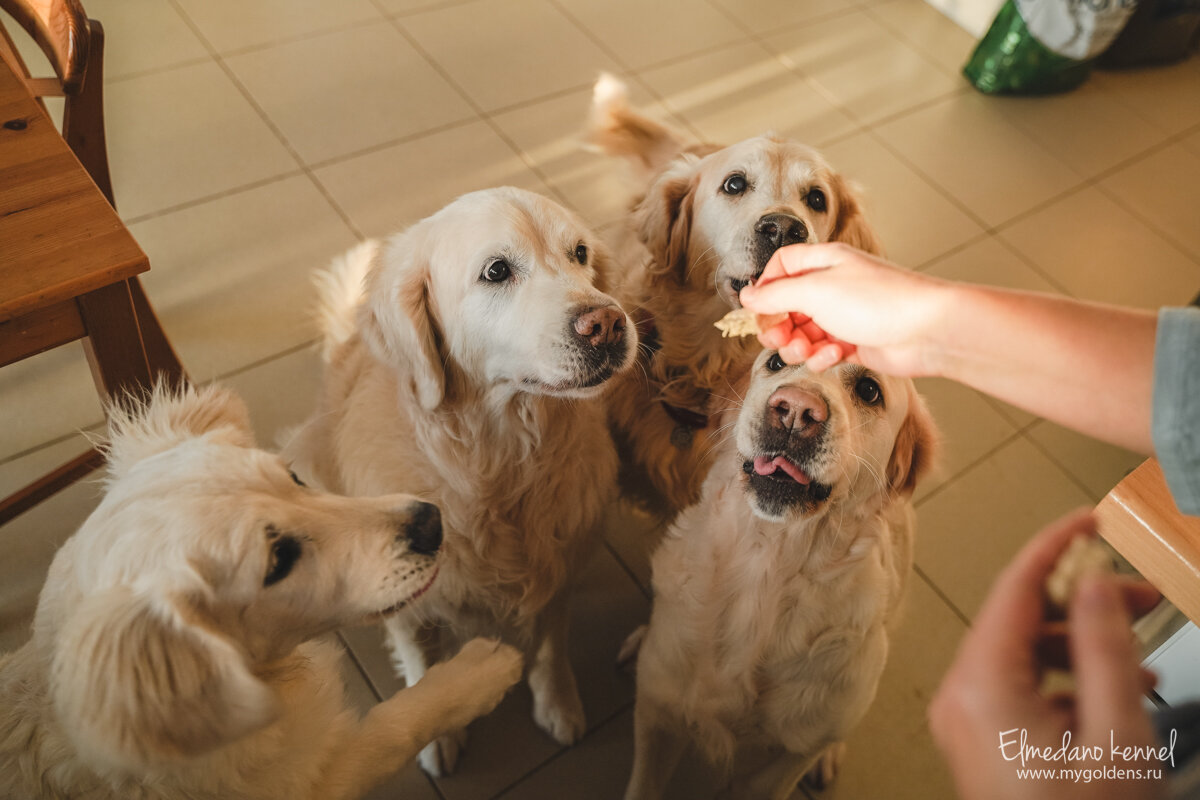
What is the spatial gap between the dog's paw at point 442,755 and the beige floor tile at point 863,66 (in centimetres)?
305

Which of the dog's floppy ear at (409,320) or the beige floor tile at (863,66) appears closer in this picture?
the dog's floppy ear at (409,320)

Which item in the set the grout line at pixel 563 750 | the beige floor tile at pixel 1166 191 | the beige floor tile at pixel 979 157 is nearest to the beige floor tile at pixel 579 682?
the grout line at pixel 563 750

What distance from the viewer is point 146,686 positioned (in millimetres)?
784

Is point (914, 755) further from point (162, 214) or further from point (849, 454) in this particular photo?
point (162, 214)

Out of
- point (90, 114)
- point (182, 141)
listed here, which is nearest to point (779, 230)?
point (90, 114)

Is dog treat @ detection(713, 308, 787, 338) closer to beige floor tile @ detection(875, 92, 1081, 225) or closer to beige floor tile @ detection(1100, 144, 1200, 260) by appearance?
beige floor tile @ detection(875, 92, 1081, 225)

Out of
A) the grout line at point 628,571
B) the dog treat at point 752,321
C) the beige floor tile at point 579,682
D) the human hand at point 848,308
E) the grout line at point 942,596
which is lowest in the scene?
the beige floor tile at point 579,682

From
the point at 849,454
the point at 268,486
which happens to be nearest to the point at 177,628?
the point at 268,486

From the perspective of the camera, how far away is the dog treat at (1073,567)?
543mm

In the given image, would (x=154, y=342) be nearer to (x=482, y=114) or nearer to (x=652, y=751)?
(x=652, y=751)

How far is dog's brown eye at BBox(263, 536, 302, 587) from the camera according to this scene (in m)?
0.94

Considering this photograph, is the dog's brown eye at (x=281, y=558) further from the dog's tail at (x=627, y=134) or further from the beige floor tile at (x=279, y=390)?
the dog's tail at (x=627, y=134)

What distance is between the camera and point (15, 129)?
1.18 m

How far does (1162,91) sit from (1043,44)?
3.13ft
